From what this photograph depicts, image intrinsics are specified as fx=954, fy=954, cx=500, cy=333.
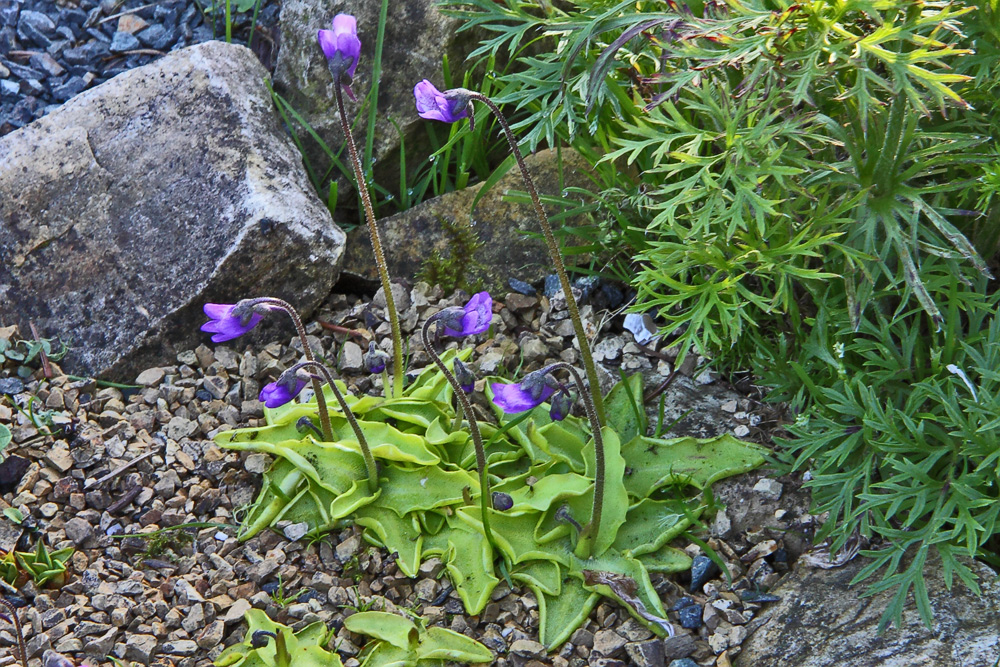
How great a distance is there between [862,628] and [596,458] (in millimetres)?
765

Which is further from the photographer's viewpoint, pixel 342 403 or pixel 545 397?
pixel 342 403

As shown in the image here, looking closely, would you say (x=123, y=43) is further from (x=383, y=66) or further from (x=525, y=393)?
(x=525, y=393)

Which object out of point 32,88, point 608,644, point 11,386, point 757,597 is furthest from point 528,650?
point 32,88

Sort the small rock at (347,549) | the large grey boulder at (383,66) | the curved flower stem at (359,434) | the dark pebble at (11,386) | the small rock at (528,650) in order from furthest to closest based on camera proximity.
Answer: the large grey boulder at (383,66) < the dark pebble at (11,386) < the small rock at (347,549) < the curved flower stem at (359,434) < the small rock at (528,650)

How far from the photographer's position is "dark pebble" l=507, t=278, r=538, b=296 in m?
3.43

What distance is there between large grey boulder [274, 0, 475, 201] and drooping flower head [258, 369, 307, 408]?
138 centimetres

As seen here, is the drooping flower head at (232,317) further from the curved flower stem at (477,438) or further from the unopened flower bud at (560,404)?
the unopened flower bud at (560,404)

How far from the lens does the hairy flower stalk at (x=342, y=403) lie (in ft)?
8.13

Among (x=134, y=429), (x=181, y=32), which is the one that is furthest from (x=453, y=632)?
(x=181, y=32)

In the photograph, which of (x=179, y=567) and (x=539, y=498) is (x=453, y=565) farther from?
(x=179, y=567)

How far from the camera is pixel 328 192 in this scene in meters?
3.66

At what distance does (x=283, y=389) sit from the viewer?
2.49 meters

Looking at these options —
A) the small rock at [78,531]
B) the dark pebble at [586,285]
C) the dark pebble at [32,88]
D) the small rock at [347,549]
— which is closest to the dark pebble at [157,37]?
the dark pebble at [32,88]

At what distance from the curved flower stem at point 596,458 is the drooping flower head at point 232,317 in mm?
794
